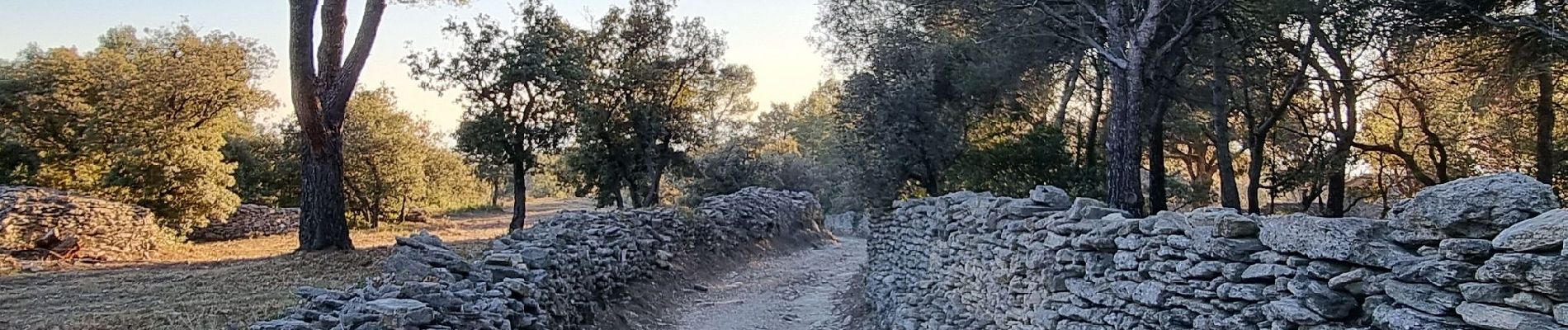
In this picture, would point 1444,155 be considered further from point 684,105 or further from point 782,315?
point 684,105

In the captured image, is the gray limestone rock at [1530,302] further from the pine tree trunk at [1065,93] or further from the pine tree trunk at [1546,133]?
the pine tree trunk at [1065,93]

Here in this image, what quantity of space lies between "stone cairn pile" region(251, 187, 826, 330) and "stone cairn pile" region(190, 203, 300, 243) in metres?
12.8

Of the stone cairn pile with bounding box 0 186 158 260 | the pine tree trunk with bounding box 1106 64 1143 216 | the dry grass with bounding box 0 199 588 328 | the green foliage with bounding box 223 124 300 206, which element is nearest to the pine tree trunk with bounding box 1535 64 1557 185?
the pine tree trunk with bounding box 1106 64 1143 216

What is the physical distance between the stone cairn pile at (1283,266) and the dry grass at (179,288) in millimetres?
5893

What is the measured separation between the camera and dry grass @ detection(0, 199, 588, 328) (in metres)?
7.31

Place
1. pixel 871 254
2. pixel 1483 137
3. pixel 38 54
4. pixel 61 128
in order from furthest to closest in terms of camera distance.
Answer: pixel 38 54, pixel 61 128, pixel 871 254, pixel 1483 137

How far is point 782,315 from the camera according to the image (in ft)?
39.8

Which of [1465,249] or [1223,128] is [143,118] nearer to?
[1223,128]

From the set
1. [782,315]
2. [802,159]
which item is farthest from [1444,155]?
[802,159]

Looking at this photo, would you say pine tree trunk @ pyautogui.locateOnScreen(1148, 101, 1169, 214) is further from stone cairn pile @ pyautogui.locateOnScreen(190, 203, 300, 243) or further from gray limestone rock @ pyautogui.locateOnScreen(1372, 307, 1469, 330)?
stone cairn pile @ pyautogui.locateOnScreen(190, 203, 300, 243)

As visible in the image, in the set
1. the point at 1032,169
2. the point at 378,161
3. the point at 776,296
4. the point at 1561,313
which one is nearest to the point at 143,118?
the point at 378,161

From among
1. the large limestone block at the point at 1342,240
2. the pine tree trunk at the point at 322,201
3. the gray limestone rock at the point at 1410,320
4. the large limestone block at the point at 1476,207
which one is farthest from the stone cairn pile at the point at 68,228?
the large limestone block at the point at 1476,207

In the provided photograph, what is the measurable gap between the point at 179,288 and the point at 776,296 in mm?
7625

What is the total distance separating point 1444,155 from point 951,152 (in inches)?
276
